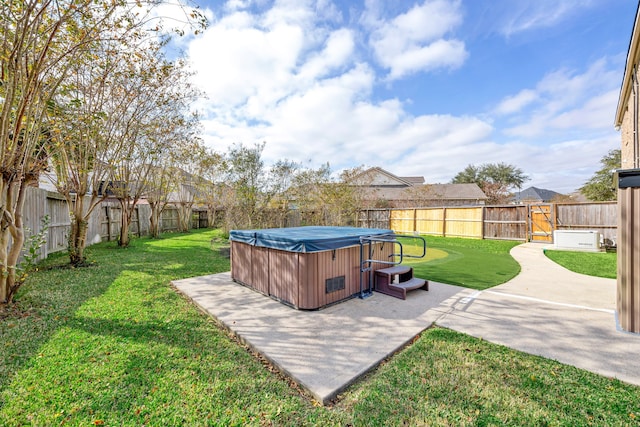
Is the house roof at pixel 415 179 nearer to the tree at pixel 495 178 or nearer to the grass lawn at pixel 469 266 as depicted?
the tree at pixel 495 178

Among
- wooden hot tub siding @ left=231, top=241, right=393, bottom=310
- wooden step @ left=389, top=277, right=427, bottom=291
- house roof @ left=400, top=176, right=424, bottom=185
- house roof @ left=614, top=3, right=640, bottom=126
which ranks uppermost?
house roof @ left=400, top=176, right=424, bottom=185

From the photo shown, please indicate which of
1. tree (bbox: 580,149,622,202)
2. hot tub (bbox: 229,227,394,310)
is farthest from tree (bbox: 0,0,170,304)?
tree (bbox: 580,149,622,202)

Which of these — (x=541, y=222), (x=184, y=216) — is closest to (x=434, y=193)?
(x=541, y=222)

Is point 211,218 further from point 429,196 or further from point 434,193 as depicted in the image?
point 434,193

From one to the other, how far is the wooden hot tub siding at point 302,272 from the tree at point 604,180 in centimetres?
2731

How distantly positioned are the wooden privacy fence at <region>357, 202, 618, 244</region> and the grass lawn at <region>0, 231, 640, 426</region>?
10370 millimetres

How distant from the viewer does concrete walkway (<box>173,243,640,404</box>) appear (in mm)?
2352

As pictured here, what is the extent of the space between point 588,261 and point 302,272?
828 cm

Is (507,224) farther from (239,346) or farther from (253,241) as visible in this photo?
(239,346)

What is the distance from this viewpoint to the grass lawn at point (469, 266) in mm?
5386

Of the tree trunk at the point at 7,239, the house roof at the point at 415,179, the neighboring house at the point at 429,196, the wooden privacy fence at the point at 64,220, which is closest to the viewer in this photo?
the tree trunk at the point at 7,239

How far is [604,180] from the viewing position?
21.7 m

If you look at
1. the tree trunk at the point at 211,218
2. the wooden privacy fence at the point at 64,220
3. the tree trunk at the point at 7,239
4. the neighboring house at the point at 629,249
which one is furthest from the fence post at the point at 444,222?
the tree trunk at the point at 211,218

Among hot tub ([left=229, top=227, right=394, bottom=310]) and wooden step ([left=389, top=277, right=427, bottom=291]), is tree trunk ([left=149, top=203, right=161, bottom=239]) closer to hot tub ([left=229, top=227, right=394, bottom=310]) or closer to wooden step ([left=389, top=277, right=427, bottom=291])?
hot tub ([left=229, top=227, right=394, bottom=310])
